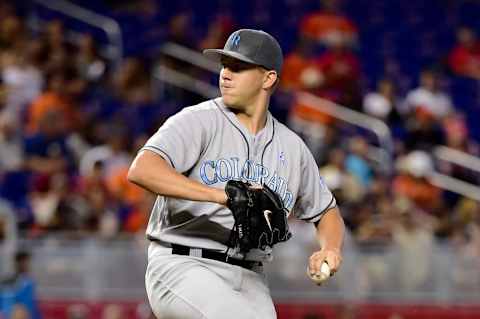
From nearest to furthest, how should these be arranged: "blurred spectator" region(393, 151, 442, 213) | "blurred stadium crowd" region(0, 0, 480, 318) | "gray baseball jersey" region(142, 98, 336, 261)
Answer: "gray baseball jersey" region(142, 98, 336, 261) → "blurred stadium crowd" region(0, 0, 480, 318) → "blurred spectator" region(393, 151, 442, 213)

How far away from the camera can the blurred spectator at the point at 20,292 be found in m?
9.40

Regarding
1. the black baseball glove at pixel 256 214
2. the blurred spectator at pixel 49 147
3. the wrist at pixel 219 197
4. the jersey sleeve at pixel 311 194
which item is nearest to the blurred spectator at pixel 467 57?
the blurred spectator at pixel 49 147

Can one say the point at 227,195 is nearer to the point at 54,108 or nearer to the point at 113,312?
the point at 113,312

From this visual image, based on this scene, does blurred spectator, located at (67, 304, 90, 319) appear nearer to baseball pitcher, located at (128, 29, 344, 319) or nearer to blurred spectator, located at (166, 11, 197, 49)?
blurred spectator, located at (166, 11, 197, 49)

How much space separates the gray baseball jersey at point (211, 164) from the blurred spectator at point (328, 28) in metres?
9.58

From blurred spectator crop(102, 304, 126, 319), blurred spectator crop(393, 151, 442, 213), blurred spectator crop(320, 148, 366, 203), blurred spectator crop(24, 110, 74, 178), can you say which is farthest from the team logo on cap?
blurred spectator crop(393, 151, 442, 213)

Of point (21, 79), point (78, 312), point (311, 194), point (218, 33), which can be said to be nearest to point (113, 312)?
point (78, 312)

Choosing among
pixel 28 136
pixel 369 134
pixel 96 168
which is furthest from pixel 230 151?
pixel 369 134

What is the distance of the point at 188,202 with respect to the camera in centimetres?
479

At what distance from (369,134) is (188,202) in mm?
8933

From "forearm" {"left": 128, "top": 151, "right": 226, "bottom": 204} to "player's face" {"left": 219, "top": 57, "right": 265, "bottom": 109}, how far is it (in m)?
0.53

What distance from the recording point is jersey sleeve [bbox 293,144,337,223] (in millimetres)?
5227

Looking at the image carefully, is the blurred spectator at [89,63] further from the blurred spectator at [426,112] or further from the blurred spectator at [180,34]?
the blurred spectator at [426,112]

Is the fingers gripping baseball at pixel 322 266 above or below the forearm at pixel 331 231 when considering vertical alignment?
below
